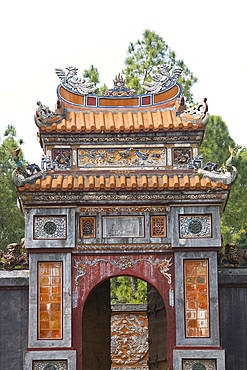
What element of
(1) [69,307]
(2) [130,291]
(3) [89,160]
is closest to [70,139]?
(3) [89,160]

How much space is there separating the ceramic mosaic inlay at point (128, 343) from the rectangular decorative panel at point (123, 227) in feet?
32.7

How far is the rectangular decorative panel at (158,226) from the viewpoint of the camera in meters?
19.3

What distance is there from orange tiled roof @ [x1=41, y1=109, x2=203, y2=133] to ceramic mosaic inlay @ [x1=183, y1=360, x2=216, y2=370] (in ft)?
16.9

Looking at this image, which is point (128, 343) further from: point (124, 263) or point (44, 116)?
point (44, 116)

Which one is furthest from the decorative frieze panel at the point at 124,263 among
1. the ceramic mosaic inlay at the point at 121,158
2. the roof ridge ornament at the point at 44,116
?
the roof ridge ornament at the point at 44,116

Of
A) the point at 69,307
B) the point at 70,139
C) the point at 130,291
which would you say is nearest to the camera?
the point at 69,307

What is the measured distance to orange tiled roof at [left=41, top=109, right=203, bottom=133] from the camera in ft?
65.5

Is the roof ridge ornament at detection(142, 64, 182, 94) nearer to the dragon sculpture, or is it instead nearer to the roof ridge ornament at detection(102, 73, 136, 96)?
the roof ridge ornament at detection(102, 73, 136, 96)

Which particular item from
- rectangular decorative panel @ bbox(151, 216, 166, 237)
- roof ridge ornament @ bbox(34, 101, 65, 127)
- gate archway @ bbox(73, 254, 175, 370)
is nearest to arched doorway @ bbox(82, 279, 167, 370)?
gate archway @ bbox(73, 254, 175, 370)

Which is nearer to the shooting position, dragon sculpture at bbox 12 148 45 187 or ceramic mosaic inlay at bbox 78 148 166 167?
dragon sculpture at bbox 12 148 45 187

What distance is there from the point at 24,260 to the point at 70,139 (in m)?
2.94

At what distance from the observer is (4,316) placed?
65.2ft

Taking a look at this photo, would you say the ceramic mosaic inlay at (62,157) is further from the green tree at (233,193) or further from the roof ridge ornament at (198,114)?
the green tree at (233,193)

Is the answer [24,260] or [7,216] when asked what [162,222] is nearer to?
[24,260]
